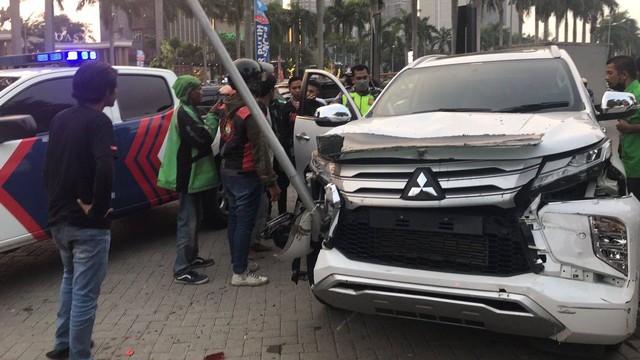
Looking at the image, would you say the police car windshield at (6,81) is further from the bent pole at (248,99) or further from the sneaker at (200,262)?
the bent pole at (248,99)

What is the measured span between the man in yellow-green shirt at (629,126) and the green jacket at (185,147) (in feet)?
12.1

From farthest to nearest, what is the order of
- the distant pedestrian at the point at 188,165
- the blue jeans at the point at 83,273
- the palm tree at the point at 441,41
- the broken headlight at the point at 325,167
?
the palm tree at the point at 441,41 → the distant pedestrian at the point at 188,165 → the broken headlight at the point at 325,167 → the blue jeans at the point at 83,273

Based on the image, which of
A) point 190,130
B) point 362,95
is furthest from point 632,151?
point 190,130

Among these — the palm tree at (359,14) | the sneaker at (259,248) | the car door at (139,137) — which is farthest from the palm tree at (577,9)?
the car door at (139,137)

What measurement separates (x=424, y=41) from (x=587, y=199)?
75650 mm

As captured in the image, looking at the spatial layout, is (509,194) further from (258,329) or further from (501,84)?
(258,329)

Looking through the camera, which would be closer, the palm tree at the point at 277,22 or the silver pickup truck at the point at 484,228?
the silver pickup truck at the point at 484,228

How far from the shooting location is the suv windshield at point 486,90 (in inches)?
161

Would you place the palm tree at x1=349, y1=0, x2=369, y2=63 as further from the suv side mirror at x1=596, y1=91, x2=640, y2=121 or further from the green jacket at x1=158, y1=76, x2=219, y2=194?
the suv side mirror at x1=596, y1=91, x2=640, y2=121

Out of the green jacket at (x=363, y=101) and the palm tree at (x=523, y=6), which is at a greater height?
the palm tree at (x=523, y=6)

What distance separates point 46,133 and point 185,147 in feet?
4.19

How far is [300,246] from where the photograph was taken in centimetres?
362

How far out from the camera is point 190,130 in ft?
15.8

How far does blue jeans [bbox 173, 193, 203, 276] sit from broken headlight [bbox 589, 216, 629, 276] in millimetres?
3417
